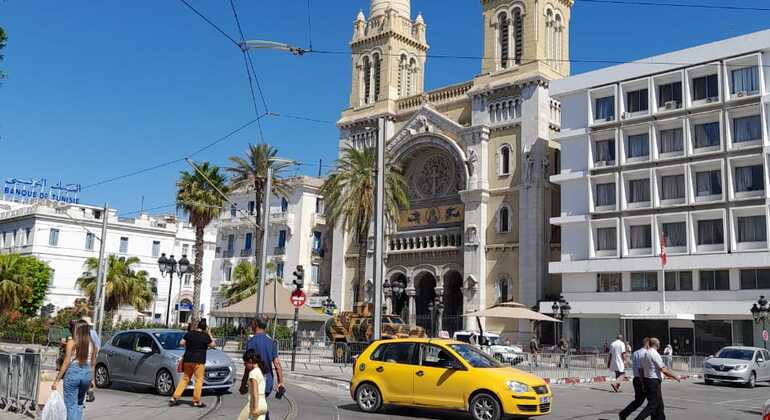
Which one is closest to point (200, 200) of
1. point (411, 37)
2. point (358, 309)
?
point (358, 309)

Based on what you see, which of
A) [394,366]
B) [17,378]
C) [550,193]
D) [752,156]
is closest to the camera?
[17,378]

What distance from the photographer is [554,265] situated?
44.2 meters

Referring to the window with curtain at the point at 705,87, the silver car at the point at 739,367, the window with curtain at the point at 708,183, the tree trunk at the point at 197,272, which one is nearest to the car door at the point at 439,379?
the silver car at the point at 739,367

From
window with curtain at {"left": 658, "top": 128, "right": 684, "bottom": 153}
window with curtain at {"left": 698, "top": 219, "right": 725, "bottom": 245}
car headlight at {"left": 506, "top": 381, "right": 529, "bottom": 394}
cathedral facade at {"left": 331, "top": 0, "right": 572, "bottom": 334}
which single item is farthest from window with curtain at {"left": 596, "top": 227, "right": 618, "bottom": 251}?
car headlight at {"left": 506, "top": 381, "right": 529, "bottom": 394}

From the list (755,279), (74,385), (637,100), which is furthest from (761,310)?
(74,385)

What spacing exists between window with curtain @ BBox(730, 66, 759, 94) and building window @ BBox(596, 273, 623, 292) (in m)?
11.9

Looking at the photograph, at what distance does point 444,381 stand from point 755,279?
1166 inches

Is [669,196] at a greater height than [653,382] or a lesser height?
greater

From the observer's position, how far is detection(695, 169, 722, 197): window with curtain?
39.1 meters

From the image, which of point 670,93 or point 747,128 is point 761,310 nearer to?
point 747,128

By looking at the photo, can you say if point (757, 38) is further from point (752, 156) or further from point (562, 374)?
point (562, 374)

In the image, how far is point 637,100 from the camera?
1686 inches

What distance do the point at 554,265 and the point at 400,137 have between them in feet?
56.8

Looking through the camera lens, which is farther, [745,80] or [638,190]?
[638,190]
